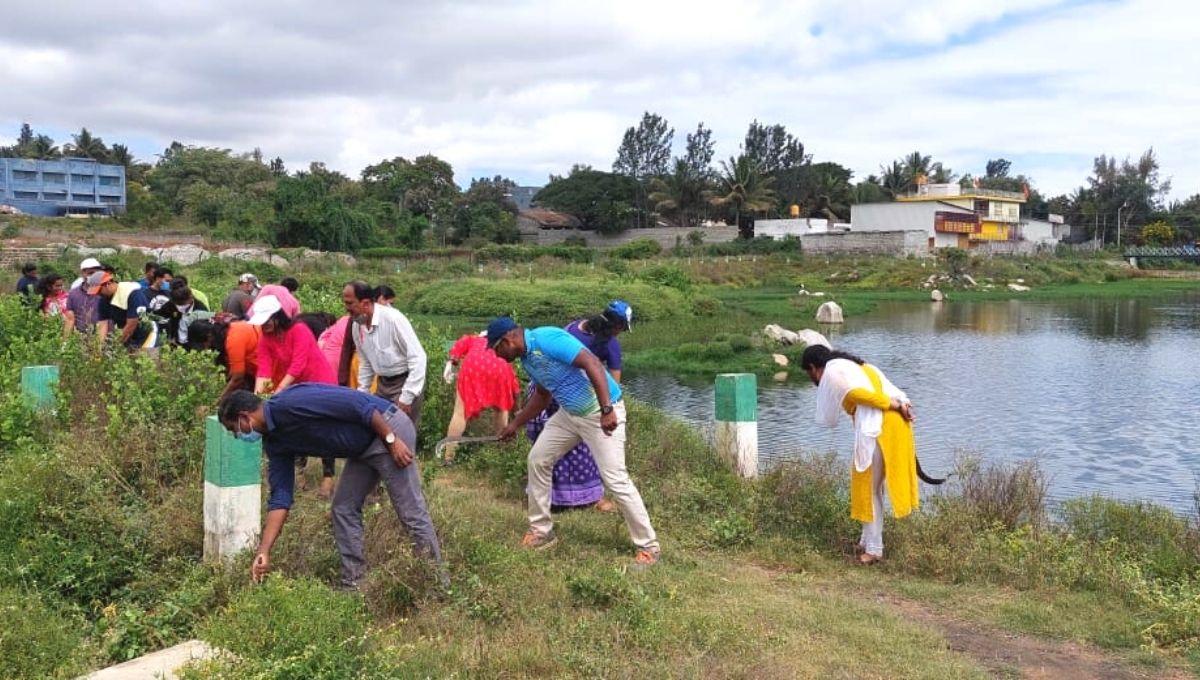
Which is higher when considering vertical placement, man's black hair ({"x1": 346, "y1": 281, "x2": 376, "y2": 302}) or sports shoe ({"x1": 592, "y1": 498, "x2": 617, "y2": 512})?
man's black hair ({"x1": 346, "y1": 281, "x2": 376, "y2": 302})

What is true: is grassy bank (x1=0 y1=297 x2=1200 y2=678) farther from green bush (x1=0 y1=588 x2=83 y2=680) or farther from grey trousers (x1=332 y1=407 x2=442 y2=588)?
grey trousers (x1=332 y1=407 x2=442 y2=588)

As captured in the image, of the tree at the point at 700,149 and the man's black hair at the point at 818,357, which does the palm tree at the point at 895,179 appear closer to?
the tree at the point at 700,149

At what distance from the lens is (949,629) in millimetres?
5109

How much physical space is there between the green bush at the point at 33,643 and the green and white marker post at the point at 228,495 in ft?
2.72

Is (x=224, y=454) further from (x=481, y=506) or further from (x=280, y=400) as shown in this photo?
(x=481, y=506)

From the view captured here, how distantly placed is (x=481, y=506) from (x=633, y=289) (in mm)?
25023

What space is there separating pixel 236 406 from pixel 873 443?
12.9 ft

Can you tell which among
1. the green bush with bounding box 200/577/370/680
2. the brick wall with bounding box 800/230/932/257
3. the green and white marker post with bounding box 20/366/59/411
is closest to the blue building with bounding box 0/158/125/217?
the brick wall with bounding box 800/230/932/257

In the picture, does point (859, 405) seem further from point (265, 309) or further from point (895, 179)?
point (895, 179)

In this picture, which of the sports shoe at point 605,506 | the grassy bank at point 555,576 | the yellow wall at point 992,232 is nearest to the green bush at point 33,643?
the grassy bank at point 555,576

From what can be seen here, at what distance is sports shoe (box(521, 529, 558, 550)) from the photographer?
6.03 m

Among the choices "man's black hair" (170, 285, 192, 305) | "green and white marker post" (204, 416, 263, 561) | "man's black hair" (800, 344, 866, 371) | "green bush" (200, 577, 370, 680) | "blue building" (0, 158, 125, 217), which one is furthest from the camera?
"blue building" (0, 158, 125, 217)

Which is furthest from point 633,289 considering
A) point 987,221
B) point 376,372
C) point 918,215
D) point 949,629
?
point 987,221

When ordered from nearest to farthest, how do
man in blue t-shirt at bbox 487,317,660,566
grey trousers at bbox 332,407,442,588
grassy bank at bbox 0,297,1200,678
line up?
grassy bank at bbox 0,297,1200,678
grey trousers at bbox 332,407,442,588
man in blue t-shirt at bbox 487,317,660,566
